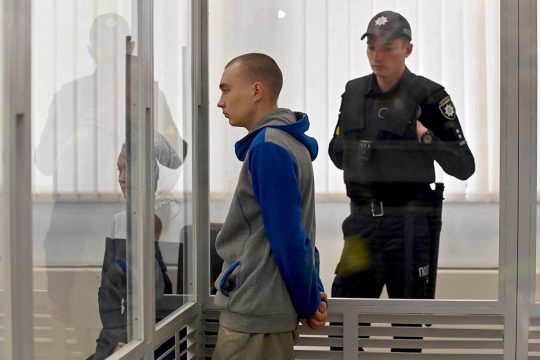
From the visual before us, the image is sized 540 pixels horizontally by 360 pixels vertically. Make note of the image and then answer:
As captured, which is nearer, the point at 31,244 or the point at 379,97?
the point at 31,244

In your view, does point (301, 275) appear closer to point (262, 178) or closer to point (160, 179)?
point (262, 178)

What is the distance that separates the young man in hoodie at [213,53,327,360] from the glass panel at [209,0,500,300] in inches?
22.6

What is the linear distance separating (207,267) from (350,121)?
89 cm

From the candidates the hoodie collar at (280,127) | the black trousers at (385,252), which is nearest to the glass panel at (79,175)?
the hoodie collar at (280,127)

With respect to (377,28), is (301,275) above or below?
below

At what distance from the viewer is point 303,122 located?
3.04 meters

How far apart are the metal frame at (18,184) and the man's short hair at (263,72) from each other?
4.35ft

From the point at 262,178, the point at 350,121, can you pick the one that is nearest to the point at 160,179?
the point at 262,178

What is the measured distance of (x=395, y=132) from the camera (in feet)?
12.0

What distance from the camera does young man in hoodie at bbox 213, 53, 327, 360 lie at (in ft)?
9.15

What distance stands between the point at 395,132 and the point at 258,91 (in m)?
0.79

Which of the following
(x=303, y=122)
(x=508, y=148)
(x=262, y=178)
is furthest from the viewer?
(x=508, y=148)

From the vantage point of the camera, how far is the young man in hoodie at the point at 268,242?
9.15 ft

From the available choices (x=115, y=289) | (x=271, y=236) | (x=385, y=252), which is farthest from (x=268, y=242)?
(x=385, y=252)
